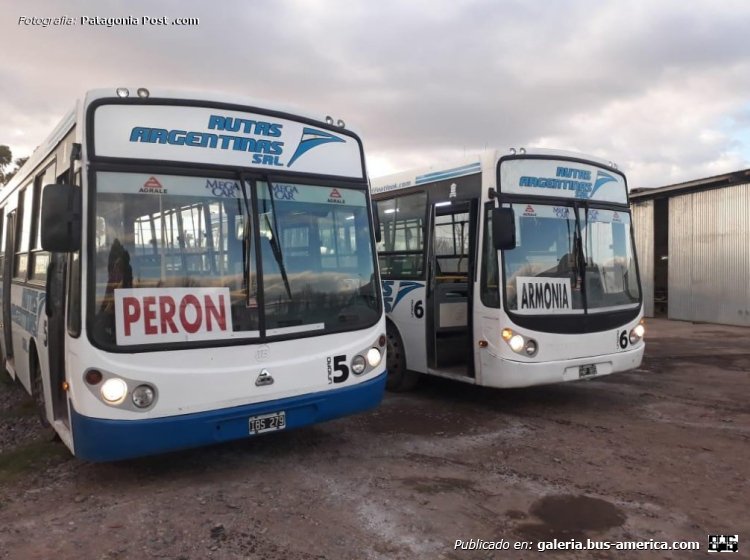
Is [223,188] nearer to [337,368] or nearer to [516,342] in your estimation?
[337,368]

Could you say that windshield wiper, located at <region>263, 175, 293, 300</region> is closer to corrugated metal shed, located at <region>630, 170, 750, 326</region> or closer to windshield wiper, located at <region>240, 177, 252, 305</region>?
windshield wiper, located at <region>240, 177, 252, 305</region>

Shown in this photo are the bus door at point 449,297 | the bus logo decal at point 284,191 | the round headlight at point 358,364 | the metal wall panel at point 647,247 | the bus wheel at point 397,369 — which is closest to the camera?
the bus logo decal at point 284,191

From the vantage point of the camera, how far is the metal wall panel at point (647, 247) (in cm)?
1791

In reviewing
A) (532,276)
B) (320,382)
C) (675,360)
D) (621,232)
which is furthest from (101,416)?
(675,360)

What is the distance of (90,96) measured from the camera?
439 cm

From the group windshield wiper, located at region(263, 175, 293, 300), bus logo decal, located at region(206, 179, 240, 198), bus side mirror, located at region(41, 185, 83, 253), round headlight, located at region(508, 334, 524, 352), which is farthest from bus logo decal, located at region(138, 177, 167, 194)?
round headlight, located at region(508, 334, 524, 352)

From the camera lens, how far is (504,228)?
20.7 ft

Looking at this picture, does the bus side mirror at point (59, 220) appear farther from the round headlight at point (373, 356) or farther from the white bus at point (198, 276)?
the round headlight at point (373, 356)

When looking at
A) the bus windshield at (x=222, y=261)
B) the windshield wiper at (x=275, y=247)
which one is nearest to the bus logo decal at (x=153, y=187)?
the bus windshield at (x=222, y=261)

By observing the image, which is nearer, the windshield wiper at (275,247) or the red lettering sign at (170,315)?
the red lettering sign at (170,315)

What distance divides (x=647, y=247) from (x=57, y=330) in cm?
1691

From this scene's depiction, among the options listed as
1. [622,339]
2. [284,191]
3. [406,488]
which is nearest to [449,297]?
[622,339]

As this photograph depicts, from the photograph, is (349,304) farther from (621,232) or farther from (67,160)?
(621,232)

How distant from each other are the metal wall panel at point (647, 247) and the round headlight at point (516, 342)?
508 inches
